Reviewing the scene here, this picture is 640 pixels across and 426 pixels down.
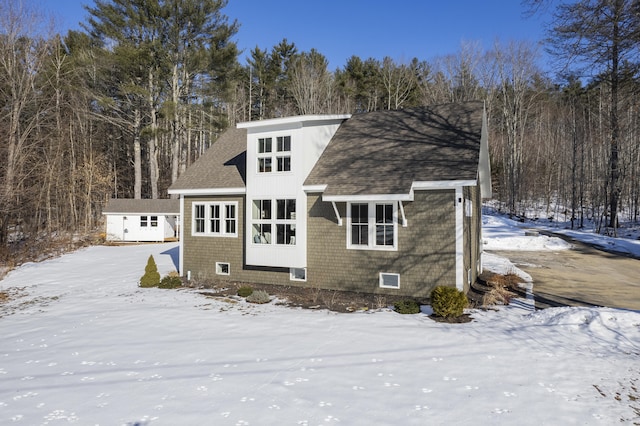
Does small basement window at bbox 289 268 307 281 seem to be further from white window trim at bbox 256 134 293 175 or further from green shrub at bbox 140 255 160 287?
green shrub at bbox 140 255 160 287

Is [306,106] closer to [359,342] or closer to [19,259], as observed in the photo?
[19,259]

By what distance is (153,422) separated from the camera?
4.69m

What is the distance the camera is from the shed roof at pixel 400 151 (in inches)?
410

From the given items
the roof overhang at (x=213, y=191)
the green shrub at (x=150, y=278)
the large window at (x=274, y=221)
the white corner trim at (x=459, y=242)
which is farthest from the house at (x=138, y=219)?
the white corner trim at (x=459, y=242)

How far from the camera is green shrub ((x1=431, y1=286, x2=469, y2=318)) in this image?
8.80 meters

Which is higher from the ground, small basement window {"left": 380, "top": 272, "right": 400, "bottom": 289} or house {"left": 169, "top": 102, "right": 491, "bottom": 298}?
house {"left": 169, "top": 102, "right": 491, "bottom": 298}

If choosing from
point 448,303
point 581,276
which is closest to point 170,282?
point 448,303

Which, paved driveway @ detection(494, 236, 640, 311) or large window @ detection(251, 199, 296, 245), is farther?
large window @ detection(251, 199, 296, 245)

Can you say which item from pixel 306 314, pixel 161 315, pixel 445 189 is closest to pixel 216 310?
pixel 161 315

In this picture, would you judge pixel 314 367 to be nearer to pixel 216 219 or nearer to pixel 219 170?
pixel 216 219

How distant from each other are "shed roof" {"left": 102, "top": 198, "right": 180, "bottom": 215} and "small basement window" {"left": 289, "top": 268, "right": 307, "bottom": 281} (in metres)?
19.8

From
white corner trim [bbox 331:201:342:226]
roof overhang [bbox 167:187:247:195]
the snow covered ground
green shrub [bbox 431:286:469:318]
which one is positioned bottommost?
the snow covered ground

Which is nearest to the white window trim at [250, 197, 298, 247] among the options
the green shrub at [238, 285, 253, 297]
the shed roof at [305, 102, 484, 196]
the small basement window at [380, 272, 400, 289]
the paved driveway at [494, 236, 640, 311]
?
the shed roof at [305, 102, 484, 196]

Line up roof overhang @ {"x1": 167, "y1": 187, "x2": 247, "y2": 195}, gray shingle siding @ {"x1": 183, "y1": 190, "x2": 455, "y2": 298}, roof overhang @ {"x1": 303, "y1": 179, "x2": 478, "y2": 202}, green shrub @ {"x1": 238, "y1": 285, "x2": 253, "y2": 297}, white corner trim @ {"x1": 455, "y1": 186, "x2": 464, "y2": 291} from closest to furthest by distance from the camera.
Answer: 1. roof overhang @ {"x1": 303, "y1": 179, "x2": 478, "y2": 202}
2. white corner trim @ {"x1": 455, "y1": 186, "x2": 464, "y2": 291}
3. gray shingle siding @ {"x1": 183, "y1": 190, "x2": 455, "y2": 298}
4. green shrub @ {"x1": 238, "y1": 285, "x2": 253, "y2": 297}
5. roof overhang @ {"x1": 167, "y1": 187, "x2": 247, "y2": 195}
